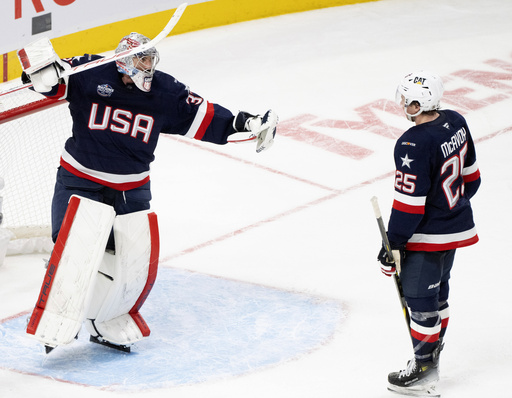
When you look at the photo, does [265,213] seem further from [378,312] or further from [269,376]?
[269,376]

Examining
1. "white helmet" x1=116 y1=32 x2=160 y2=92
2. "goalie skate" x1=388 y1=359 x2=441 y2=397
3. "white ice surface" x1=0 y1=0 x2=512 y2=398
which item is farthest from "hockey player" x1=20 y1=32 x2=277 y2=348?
"goalie skate" x1=388 y1=359 x2=441 y2=397

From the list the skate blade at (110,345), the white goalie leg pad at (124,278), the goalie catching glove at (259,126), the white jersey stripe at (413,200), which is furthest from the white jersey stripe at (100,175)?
the white jersey stripe at (413,200)

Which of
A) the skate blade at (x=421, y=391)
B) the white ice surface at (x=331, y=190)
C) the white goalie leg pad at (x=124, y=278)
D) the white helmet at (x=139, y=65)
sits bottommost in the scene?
the white ice surface at (x=331, y=190)

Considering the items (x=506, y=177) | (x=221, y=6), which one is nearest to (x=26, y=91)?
(x=506, y=177)

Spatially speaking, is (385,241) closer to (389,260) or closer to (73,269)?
(389,260)

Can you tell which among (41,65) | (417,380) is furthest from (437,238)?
(41,65)

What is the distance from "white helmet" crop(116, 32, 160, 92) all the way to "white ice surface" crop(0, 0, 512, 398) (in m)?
1.16

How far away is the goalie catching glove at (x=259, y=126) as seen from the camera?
4.42 metres

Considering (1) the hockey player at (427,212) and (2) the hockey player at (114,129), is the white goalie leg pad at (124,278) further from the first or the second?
(1) the hockey player at (427,212)

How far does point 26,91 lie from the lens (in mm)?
4988

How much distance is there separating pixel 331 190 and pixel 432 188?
2312 mm

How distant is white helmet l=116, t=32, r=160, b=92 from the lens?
4.11 metres

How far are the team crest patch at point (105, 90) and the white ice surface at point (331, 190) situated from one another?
3.50 feet

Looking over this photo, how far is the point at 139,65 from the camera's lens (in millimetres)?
4121
